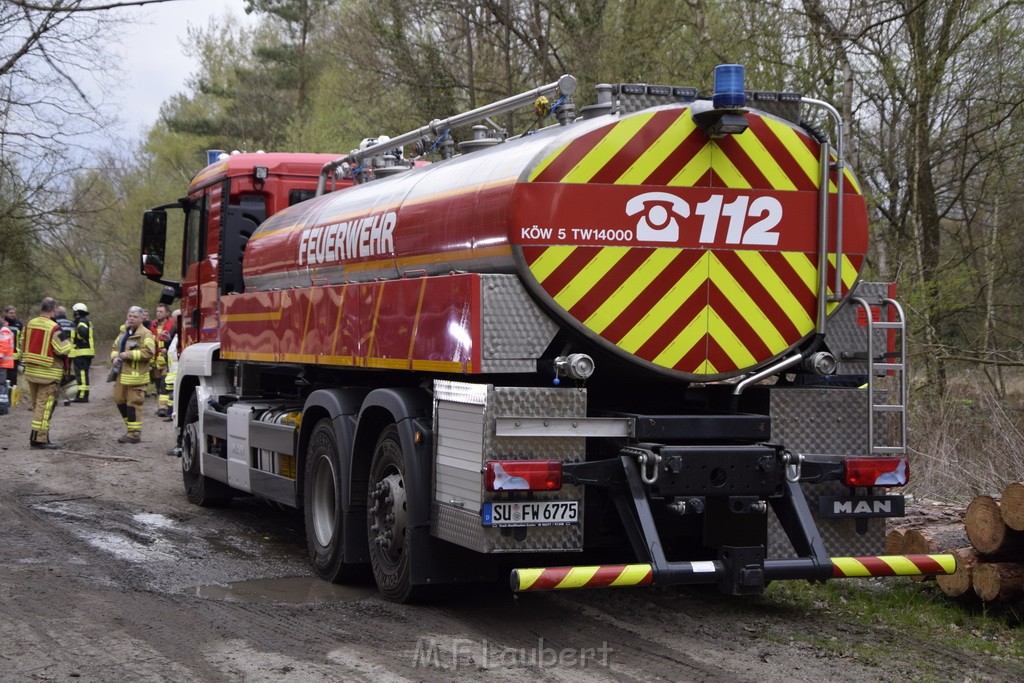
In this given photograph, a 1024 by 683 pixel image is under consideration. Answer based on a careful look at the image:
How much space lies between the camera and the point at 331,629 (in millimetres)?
6137

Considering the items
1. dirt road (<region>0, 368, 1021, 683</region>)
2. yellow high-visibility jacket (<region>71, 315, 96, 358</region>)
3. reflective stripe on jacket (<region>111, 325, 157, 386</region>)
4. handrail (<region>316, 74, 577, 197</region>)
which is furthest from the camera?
yellow high-visibility jacket (<region>71, 315, 96, 358</region>)

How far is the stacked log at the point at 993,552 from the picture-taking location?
6.27m

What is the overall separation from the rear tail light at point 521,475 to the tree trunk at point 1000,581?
2.48m

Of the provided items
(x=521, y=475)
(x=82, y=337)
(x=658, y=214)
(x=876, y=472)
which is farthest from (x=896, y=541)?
(x=82, y=337)

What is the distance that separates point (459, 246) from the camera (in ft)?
21.0

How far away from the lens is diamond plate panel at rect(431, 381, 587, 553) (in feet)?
18.5

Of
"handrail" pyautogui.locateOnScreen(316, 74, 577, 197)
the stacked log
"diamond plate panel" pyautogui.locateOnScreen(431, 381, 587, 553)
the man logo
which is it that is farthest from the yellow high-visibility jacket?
the stacked log

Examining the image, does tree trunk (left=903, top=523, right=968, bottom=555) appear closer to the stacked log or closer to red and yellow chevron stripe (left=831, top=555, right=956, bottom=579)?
the stacked log

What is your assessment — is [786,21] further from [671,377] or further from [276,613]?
[276,613]

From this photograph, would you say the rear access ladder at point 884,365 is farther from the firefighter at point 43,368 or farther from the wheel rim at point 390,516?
the firefighter at point 43,368

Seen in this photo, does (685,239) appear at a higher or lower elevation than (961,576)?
higher

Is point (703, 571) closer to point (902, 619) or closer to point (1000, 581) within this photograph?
point (902, 619)

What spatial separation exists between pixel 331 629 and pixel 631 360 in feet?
6.81

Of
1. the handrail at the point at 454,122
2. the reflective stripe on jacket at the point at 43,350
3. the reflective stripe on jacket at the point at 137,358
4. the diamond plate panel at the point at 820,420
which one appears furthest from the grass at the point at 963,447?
the reflective stripe on jacket at the point at 43,350
